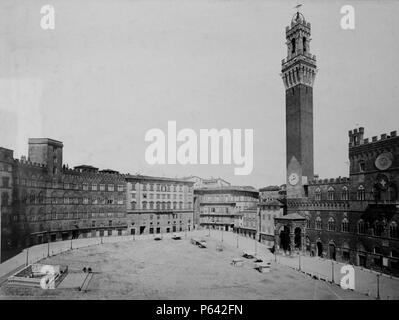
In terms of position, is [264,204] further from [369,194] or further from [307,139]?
[369,194]

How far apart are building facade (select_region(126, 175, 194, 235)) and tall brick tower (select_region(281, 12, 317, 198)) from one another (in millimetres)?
32669

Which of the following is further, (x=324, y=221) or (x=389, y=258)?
(x=324, y=221)

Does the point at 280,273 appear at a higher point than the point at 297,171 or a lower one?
lower

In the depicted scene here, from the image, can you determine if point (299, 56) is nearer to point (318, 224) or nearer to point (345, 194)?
point (345, 194)

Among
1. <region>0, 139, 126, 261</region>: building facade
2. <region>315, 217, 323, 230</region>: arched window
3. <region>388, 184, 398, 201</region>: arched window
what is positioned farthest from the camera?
<region>0, 139, 126, 261</region>: building facade

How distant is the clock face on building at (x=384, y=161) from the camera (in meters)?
39.7

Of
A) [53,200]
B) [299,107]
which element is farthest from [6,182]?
[299,107]

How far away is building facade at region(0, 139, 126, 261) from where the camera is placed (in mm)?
50344

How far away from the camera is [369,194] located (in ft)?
138

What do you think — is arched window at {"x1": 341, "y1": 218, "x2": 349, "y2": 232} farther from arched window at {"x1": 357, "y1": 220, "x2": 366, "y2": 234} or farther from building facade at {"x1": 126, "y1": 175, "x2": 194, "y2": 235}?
building facade at {"x1": 126, "y1": 175, "x2": 194, "y2": 235}

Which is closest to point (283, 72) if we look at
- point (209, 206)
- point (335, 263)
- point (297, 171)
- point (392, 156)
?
point (297, 171)

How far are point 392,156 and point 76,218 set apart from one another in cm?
5432

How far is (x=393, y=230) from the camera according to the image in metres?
38.6

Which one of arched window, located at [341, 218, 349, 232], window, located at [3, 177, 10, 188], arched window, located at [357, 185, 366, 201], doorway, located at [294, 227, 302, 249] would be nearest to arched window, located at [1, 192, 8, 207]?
window, located at [3, 177, 10, 188]
